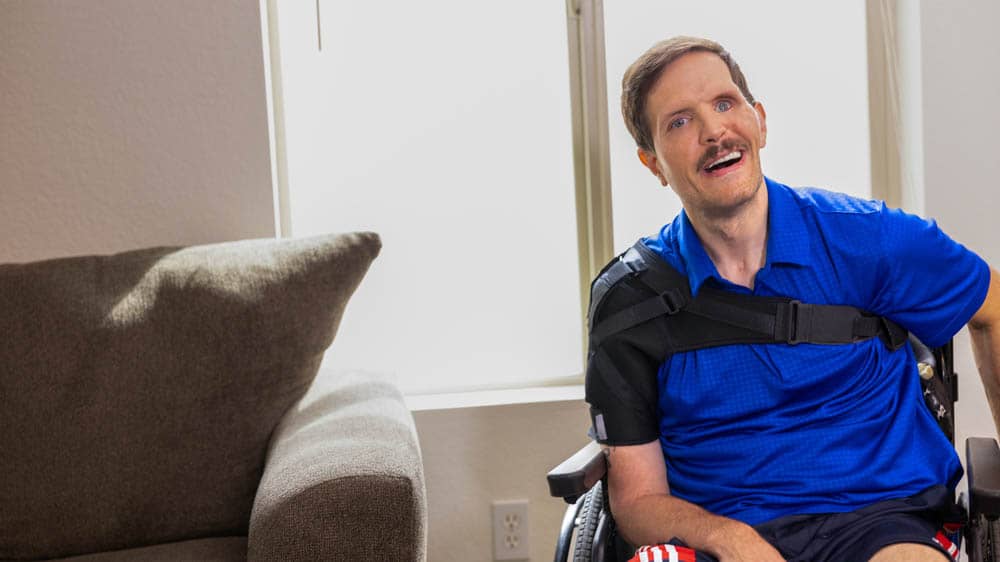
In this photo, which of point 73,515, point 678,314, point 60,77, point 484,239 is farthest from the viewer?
point 484,239

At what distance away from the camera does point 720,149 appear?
5.08 ft

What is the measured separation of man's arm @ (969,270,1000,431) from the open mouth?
425 millimetres

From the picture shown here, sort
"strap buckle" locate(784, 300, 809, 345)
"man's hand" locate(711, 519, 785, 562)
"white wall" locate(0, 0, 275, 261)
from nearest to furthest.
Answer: "man's hand" locate(711, 519, 785, 562), "strap buckle" locate(784, 300, 809, 345), "white wall" locate(0, 0, 275, 261)

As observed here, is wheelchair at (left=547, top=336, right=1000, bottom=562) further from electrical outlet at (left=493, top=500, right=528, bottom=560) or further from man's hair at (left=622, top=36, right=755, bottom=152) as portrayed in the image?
electrical outlet at (left=493, top=500, right=528, bottom=560)

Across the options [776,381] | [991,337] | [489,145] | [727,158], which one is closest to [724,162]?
[727,158]

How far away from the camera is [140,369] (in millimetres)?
1781

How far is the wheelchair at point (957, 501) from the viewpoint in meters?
1.34

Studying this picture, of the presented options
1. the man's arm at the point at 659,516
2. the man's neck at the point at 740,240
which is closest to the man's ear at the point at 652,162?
the man's neck at the point at 740,240

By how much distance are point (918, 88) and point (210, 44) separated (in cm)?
163

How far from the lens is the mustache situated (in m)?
1.55

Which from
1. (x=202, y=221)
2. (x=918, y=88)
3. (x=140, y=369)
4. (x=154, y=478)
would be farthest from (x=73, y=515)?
(x=918, y=88)

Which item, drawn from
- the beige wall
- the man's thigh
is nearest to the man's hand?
the man's thigh

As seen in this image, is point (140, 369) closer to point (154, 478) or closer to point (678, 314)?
point (154, 478)

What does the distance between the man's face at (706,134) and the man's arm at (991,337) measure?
385 mm
